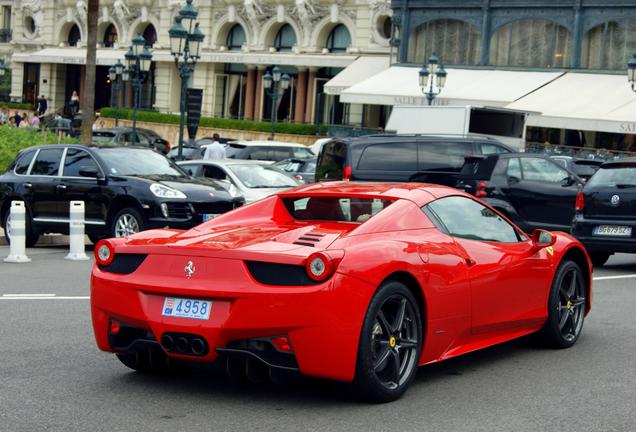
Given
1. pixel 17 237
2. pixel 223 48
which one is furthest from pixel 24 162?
pixel 223 48

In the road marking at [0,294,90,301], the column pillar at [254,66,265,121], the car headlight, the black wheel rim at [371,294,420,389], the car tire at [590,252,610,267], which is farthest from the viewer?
the column pillar at [254,66,265,121]

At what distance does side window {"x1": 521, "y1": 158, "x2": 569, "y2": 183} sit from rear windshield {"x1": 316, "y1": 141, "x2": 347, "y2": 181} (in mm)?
2829

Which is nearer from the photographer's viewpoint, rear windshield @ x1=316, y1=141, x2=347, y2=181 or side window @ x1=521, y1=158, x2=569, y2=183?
side window @ x1=521, y1=158, x2=569, y2=183

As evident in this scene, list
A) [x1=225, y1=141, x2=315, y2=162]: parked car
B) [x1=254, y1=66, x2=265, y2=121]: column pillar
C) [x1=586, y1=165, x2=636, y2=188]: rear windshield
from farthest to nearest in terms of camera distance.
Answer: [x1=254, y1=66, x2=265, y2=121]: column pillar → [x1=225, y1=141, x2=315, y2=162]: parked car → [x1=586, y1=165, x2=636, y2=188]: rear windshield

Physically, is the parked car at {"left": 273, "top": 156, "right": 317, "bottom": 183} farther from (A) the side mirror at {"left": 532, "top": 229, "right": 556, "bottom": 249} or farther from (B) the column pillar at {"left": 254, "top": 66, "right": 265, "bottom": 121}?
(B) the column pillar at {"left": 254, "top": 66, "right": 265, "bottom": 121}

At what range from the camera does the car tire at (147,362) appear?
789cm

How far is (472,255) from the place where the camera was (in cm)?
845

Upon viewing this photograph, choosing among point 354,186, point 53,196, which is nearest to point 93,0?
point 53,196

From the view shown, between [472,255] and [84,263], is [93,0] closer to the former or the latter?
[84,263]

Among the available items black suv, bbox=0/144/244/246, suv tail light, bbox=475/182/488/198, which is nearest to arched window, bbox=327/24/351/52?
suv tail light, bbox=475/182/488/198

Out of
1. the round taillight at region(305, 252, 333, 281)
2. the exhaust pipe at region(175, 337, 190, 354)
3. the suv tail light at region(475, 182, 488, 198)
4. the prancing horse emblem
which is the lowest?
the exhaust pipe at region(175, 337, 190, 354)

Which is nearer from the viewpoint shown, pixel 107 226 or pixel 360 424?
pixel 360 424

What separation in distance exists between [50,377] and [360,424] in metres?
2.22

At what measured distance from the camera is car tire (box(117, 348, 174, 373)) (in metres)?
7.89
